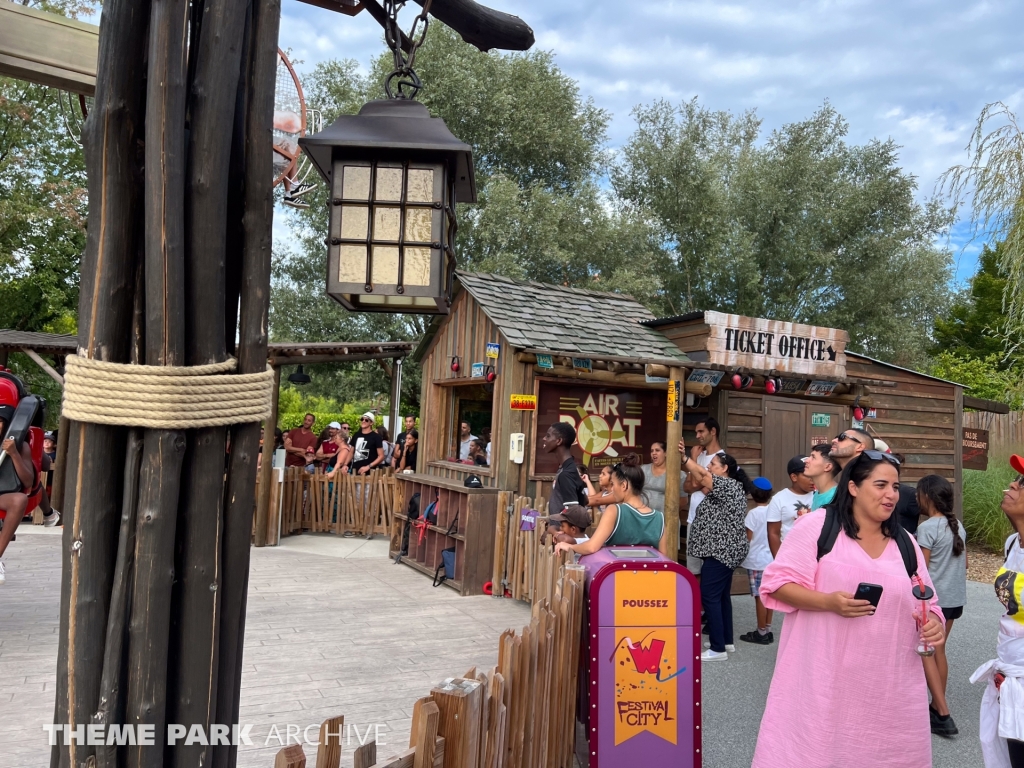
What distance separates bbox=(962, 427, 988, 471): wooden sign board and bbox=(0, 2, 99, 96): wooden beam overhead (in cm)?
1365

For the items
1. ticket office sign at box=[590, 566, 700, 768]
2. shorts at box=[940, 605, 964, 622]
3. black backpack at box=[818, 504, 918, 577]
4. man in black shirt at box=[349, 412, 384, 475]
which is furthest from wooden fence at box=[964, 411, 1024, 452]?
black backpack at box=[818, 504, 918, 577]

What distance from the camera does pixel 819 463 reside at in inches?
185

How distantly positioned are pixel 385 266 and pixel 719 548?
4188mm

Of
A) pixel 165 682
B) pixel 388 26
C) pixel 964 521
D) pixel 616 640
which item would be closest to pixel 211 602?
pixel 165 682

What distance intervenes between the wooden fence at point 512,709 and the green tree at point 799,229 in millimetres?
19466

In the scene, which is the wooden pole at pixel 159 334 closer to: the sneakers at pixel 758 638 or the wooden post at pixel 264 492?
the sneakers at pixel 758 638

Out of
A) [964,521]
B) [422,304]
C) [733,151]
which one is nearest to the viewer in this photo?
[422,304]

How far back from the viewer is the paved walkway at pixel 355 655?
425 cm

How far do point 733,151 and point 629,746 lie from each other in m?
25.5

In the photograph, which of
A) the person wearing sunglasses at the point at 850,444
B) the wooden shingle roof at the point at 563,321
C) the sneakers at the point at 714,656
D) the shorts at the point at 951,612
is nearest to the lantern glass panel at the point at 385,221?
the person wearing sunglasses at the point at 850,444

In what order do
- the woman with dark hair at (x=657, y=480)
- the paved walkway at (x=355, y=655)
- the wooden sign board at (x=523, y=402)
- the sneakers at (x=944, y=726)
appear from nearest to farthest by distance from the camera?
1. the paved walkway at (x=355, y=655)
2. the sneakers at (x=944, y=726)
3. the woman with dark hair at (x=657, y=480)
4. the wooden sign board at (x=523, y=402)

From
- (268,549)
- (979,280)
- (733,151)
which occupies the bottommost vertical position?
(268,549)

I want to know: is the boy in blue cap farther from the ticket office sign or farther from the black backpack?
the black backpack

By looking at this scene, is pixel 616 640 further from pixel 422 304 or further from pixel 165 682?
pixel 165 682
